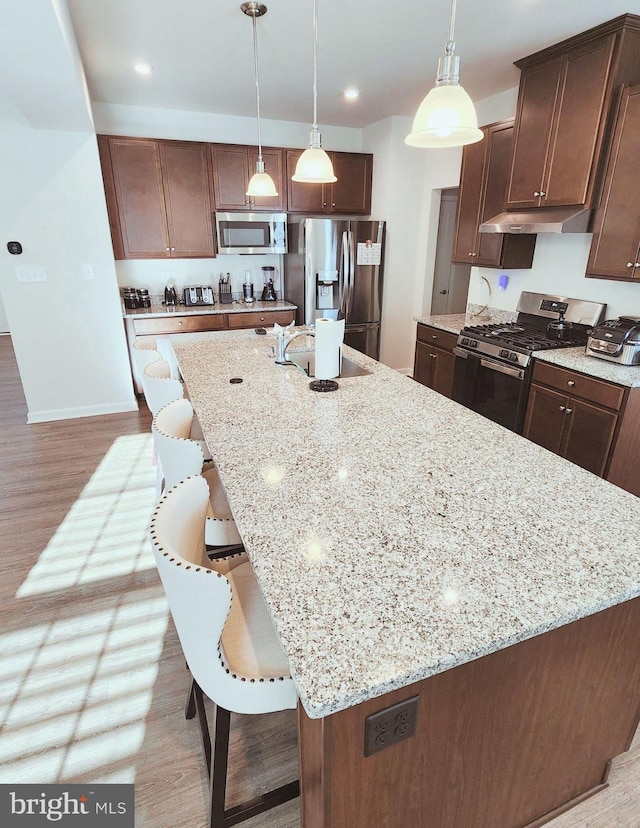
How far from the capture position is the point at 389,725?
88 centimetres

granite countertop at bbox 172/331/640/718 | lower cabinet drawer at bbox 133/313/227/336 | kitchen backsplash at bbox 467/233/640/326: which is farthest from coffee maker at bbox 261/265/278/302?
granite countertop at bbox 172/331/640/718

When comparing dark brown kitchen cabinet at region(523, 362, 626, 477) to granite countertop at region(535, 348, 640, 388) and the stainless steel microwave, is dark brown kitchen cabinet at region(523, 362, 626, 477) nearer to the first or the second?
granite countertop at region(535, 348, 640, 388)

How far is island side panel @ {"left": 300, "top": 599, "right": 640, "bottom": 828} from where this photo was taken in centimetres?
89

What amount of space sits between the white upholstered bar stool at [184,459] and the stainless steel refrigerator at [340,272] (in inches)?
120

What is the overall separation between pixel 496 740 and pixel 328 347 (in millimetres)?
1630

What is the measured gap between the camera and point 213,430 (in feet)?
5.72

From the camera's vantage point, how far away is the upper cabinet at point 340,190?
15.8 ft

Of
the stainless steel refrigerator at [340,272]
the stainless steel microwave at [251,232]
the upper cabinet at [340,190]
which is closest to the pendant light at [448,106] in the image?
the stainless steel refrigerator at [340,272]

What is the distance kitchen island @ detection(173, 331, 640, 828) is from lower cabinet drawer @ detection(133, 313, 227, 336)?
10.3 ft

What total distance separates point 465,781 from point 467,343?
9.49 feet

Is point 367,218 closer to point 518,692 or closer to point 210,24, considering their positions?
point 210,24

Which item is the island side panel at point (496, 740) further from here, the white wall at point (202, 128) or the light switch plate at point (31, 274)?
the white wall at point (202, 128)

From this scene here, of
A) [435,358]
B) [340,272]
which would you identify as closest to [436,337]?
[435,358]

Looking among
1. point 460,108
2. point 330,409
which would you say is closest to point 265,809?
point 330,409
